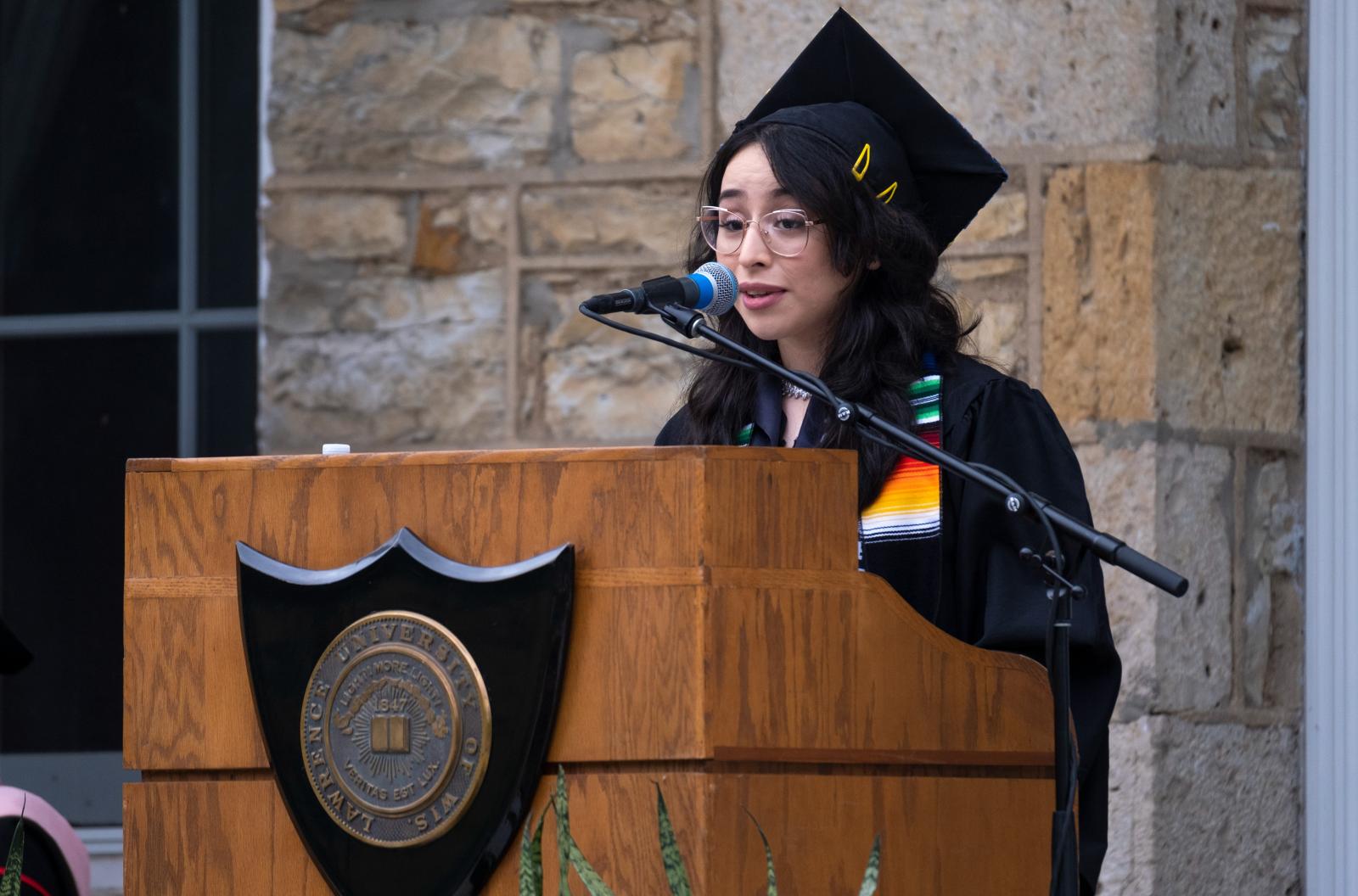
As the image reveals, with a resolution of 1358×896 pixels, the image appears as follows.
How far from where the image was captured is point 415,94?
4543 mm

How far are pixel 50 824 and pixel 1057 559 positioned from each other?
165cm

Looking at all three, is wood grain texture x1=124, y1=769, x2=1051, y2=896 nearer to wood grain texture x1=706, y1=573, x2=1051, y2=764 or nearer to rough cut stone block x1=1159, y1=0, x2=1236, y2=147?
wood grain texture x1=706, y1=573, x2=1051, y2=764

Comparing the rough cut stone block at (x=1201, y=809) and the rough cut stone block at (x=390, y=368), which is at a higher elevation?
the rough cut stone block at (x=390, y=368)

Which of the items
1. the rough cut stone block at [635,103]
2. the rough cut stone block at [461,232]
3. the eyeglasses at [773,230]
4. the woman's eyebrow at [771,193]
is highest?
the rough cut stone block at [635,103]

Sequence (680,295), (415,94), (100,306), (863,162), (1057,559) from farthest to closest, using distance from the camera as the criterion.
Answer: (100,306) < (415,94) < (863,162) < (680,295) < (1057,559)

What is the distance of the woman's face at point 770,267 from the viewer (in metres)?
2.74

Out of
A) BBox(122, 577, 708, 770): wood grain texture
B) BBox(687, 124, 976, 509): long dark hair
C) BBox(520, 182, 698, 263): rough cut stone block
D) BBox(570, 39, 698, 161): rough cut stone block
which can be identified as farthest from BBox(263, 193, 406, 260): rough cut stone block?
BBox(122, 577, 708, 770): wood grain texture

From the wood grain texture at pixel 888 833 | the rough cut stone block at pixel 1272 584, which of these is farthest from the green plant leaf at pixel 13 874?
the rough cut stone block at pixel 1272 584

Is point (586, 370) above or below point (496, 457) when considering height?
above

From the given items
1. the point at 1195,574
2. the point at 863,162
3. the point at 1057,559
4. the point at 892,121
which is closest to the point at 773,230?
the point at 863,162

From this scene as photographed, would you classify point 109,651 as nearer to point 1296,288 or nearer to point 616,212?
point 616,212

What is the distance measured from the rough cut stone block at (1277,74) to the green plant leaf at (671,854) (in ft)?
9.30

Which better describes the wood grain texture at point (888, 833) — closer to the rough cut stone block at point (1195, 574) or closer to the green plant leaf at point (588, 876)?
the green plant leaf at point (588, 876)

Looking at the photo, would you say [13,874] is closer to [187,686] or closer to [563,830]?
[187,686]
